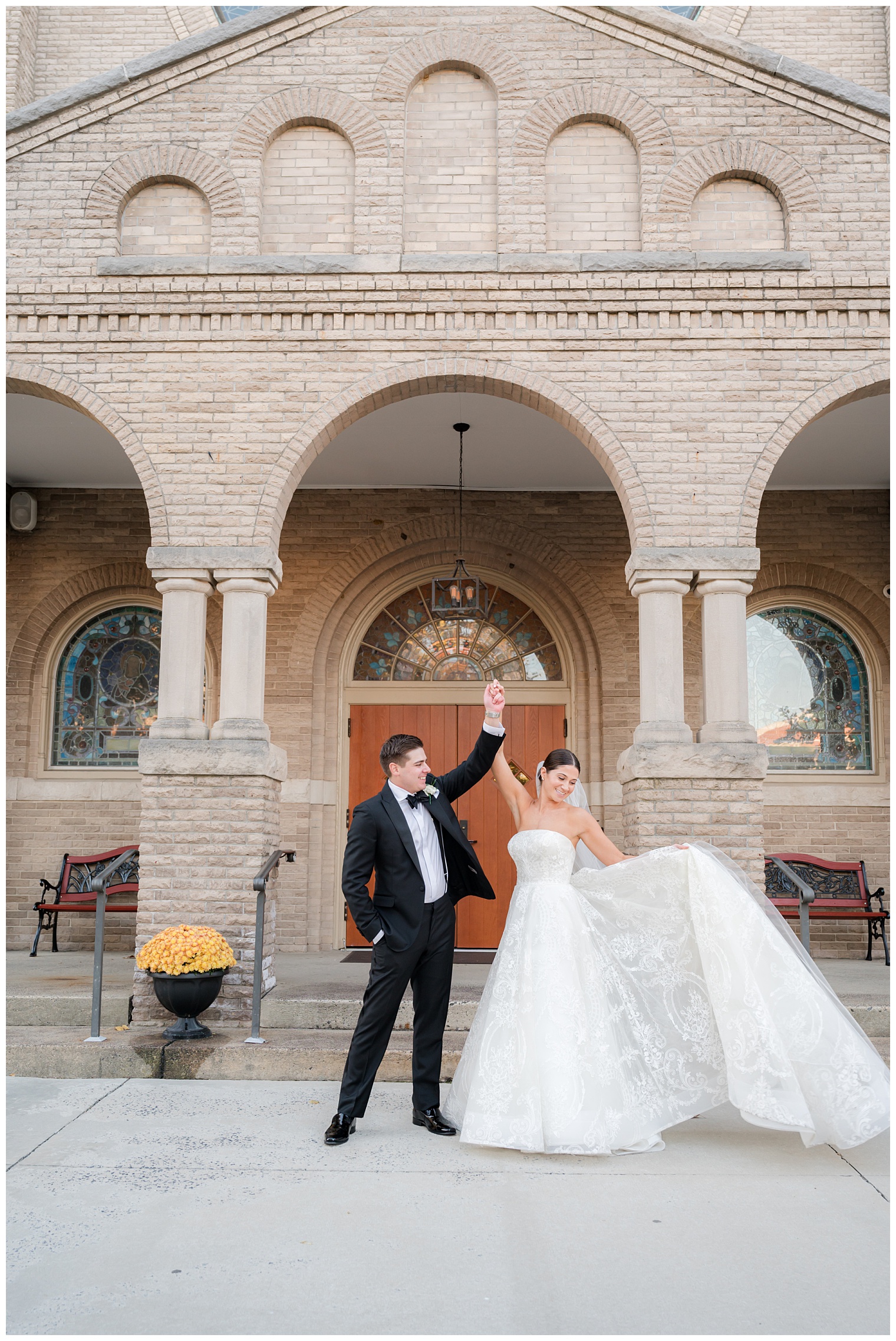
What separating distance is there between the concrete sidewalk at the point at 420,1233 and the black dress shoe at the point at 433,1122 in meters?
0.08

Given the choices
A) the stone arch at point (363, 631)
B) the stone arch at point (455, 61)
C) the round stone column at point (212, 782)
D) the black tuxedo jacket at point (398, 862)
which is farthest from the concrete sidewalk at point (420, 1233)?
the stone arch at point (455, 61)

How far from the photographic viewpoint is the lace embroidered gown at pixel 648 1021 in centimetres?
443

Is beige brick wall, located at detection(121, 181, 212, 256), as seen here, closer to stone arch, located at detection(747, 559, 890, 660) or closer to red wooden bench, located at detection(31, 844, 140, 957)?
red wooden bench, located at detection(31, 844, 140, 957)

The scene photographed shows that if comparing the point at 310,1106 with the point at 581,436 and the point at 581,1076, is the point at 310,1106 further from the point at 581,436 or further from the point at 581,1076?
the point at 581,436

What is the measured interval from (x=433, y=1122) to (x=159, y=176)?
7.15m

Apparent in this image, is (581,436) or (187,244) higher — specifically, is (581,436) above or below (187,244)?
below

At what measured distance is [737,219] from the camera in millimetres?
8086

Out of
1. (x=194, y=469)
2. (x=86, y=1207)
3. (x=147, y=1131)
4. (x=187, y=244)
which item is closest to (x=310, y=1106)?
(x=147, y=1131)

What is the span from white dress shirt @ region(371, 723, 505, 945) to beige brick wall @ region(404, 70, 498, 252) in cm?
472

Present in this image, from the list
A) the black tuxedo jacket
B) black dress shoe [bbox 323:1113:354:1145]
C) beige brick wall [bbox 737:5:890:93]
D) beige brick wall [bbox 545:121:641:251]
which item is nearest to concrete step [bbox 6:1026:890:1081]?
black dress shoe [bbox 323:1113:354:1145]

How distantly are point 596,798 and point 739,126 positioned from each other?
6.06 metres

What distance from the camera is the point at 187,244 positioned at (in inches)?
320

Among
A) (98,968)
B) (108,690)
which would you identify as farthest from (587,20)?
(98,968)

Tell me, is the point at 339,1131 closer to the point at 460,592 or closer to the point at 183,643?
the point at 183,643
